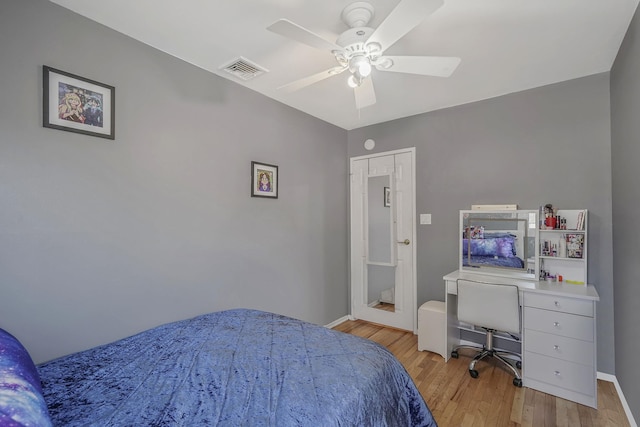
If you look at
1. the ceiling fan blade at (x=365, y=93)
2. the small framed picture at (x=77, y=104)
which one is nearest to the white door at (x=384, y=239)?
the ceiling fan blade at (x=365, y=93)

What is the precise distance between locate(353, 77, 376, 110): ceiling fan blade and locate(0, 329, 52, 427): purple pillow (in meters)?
2.04

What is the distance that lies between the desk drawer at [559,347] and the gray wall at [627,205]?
0.68 ft

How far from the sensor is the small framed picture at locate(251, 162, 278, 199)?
269 centimetres

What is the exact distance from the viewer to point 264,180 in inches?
110

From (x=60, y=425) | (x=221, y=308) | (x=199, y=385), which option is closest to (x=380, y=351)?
(x=199, y=385)

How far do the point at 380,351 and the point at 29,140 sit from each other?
6.94 ft

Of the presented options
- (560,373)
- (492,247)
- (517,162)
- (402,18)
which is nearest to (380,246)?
(492,247)

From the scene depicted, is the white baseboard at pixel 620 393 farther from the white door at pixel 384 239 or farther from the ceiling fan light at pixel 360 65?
the ceiling fan light at pixel 360 65

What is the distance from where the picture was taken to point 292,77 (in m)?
2.44

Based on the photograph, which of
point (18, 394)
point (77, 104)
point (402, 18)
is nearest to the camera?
point (18, 394)

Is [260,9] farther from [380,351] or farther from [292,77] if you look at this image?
[380,351]

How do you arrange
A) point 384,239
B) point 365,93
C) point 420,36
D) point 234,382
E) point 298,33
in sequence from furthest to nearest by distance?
1. point 384,239
2. point 365,93
3. point 420,36
4. point 298,33
5. point 234,382

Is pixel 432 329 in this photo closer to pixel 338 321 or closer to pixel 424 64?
pixel 338 321

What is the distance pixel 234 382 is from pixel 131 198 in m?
1.40
